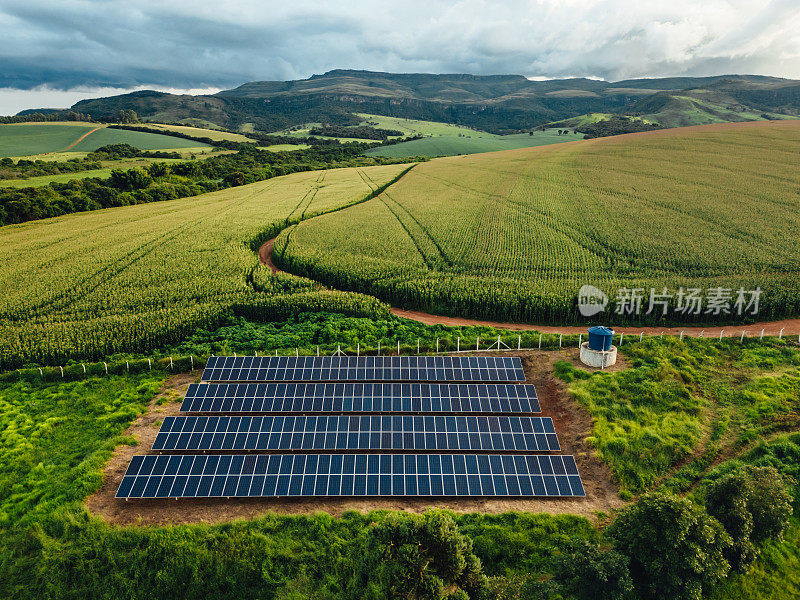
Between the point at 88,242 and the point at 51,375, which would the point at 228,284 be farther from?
the point at 88,242

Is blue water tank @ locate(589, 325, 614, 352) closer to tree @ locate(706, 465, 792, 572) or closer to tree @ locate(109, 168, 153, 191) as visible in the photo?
tree @ locate(706, 465, 792, 572)

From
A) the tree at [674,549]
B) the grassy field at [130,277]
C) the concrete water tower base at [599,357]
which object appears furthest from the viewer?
the grassy field at [130,277]

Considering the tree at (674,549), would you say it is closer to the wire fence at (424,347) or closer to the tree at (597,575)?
the tree at (597,575)

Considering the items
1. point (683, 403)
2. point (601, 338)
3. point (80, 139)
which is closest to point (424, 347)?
point (601, 338)

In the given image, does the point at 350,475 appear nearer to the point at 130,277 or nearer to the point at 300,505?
the point at 300,505

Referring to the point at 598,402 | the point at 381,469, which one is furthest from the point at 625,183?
the point at 381,469

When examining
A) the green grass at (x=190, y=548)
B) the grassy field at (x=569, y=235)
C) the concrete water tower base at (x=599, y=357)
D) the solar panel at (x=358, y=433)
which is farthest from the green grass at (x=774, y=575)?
the grassy field at (x=569, y=235)

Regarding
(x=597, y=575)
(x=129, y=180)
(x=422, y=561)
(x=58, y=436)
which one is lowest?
(x=58, y=436)
